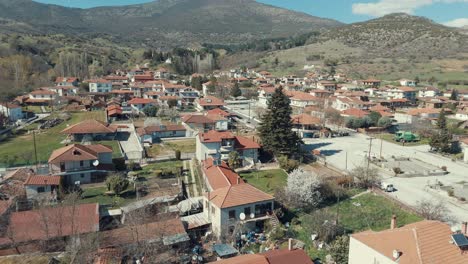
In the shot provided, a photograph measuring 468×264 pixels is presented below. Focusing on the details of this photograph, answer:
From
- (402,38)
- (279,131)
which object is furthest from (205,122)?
(402,38)

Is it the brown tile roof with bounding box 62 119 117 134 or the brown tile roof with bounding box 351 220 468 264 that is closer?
the brown tile roof with bounding box 351 220 468 264

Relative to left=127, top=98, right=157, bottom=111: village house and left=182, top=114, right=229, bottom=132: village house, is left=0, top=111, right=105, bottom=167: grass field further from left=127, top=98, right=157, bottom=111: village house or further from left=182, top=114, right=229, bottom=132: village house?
left=182, top=114, right=229, bottom=132: village house

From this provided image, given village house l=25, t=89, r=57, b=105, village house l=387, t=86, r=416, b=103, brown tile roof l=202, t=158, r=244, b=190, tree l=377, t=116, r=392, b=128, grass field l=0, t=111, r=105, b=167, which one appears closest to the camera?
brown tile roof l=202, t=158, r=244, b=190

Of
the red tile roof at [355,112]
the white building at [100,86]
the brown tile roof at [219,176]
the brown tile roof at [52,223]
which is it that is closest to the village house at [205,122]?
the brown tile roof at [219,176]

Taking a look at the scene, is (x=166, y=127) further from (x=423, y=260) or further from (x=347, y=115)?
(x=423, y=260)

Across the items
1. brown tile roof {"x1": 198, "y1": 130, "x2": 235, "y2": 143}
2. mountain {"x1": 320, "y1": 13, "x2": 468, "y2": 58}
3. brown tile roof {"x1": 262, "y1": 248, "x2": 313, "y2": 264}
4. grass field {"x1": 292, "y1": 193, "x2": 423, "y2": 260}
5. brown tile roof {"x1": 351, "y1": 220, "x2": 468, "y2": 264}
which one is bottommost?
grass field {"x1": 292, "y1": 193, "x2": 423, "y2": 260}

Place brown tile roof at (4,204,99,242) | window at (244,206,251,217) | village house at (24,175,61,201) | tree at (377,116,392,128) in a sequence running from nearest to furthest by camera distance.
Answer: brown tile roof at (4,204,99,242) < window at (244,206,251,217) < village house at (24,175,61,201) < tree at (377,116,392,128)

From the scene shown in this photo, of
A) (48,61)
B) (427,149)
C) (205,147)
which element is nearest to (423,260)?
(205,147)

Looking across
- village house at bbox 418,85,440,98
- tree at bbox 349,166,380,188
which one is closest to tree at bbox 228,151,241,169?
tree at bbox 349,166,380,188
